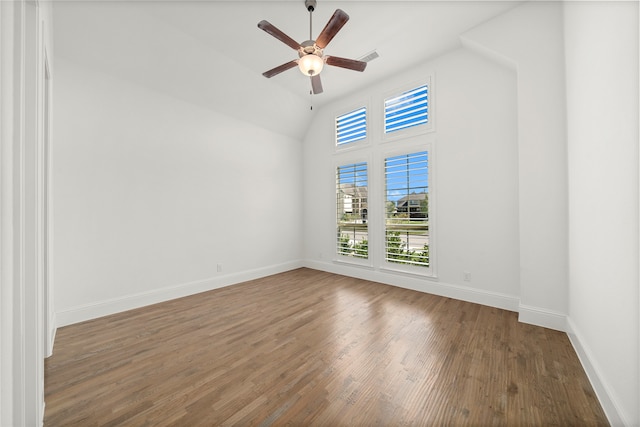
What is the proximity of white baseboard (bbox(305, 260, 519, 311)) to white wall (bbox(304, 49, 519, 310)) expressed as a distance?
12 mm

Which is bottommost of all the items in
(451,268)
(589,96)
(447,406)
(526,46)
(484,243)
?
(447,406)

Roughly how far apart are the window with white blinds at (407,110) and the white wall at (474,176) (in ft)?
0.52

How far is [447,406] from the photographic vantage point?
1540mm

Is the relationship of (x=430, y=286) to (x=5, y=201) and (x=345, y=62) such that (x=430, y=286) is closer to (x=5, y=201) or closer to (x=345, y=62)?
(x=345, y=62)

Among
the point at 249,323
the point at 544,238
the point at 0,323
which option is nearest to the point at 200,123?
the point at 249,323

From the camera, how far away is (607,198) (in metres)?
1.56

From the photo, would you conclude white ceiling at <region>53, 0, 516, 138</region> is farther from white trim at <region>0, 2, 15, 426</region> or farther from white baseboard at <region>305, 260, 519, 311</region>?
white baseboard at <region>305, 260, 519, 311</region>

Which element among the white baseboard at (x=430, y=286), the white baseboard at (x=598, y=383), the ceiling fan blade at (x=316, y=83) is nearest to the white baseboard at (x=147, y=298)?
the white baseboard at (x=430, y=286)

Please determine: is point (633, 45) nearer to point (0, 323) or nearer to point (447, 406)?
point (447, 406)

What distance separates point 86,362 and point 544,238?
14.8 ft

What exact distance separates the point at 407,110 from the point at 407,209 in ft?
5.28

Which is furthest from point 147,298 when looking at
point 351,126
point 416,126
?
point 416,126

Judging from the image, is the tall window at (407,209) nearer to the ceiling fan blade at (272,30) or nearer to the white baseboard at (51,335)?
the ceiling fan blade at (272,30)

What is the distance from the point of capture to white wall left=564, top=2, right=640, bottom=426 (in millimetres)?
1309
